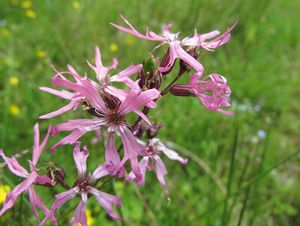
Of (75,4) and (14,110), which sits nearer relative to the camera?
(14,110)

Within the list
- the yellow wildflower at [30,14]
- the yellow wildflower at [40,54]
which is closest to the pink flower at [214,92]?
the yellow wildflower at [40,54]

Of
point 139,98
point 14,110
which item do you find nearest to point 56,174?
point 139,98

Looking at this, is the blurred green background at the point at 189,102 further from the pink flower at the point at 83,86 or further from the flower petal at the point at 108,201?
the pink flower at the point at 83,86

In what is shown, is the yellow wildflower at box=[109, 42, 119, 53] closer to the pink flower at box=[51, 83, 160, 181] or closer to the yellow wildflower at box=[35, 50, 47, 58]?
the yellow wildflower at box=[35, 50, 47, 58]

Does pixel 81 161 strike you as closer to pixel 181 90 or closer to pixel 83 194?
pixel 83 194

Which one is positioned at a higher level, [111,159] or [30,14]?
[111,159]

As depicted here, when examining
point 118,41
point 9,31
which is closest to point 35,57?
point 9,31
